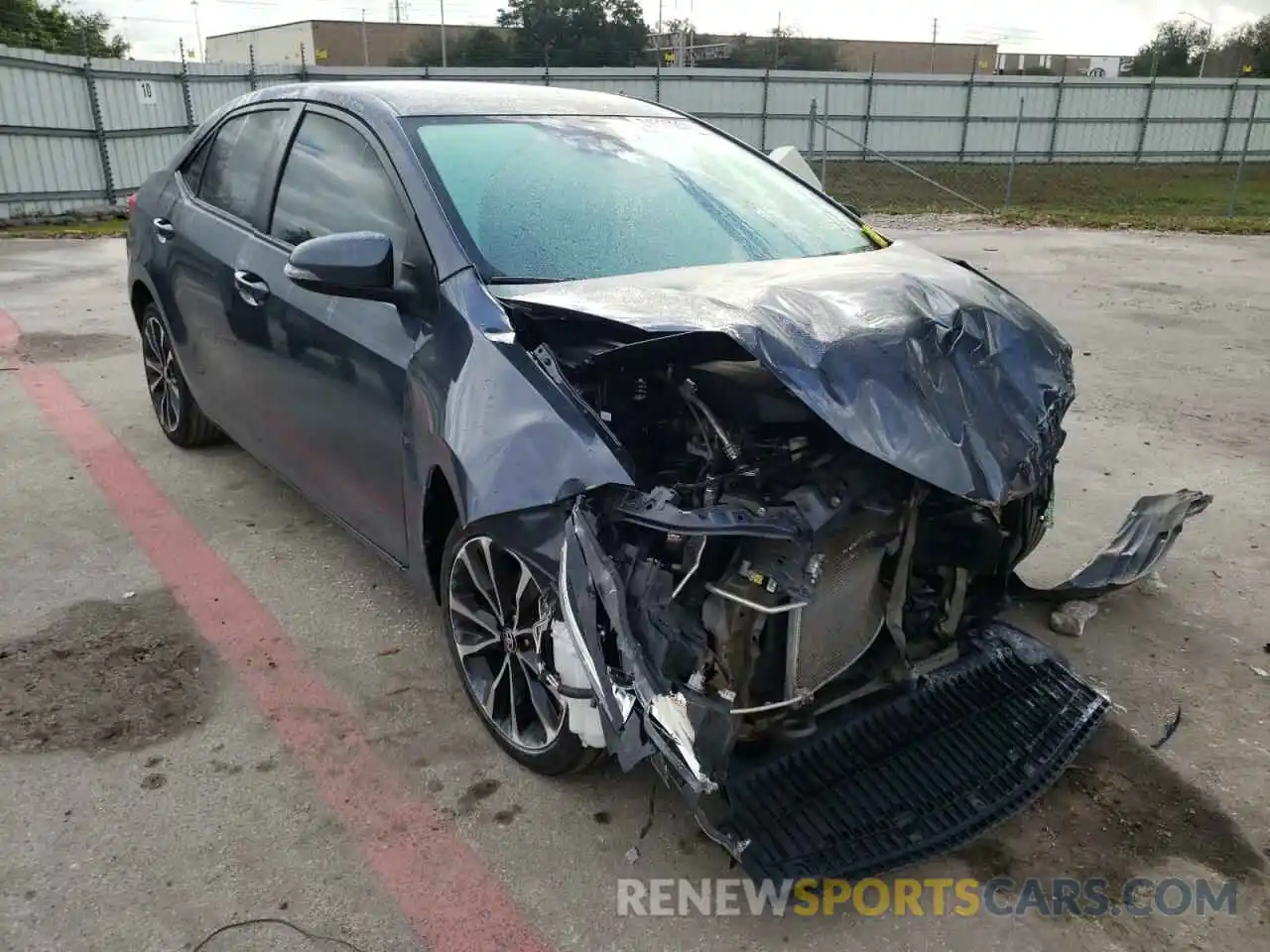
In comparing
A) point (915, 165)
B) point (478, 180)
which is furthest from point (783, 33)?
point (478, 180)

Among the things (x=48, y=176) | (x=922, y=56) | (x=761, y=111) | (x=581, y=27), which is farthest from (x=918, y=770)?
(x=922, y=56)

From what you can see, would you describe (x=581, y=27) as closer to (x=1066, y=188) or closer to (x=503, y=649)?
(x=1066, y=188)

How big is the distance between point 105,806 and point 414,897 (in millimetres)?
923

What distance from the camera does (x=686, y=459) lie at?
248cm

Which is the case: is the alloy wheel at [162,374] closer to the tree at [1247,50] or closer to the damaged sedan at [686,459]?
the damaged sedan at [686,459]

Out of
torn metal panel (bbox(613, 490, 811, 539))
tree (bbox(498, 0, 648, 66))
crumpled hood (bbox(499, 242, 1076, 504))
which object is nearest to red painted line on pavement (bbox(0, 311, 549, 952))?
torn metal panel (bbox(613, 490, 811, 539))

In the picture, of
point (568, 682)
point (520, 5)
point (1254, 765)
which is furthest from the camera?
point (520, 5)

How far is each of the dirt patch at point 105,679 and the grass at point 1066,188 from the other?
1656 centimetres

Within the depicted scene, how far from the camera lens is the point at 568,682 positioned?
239cm

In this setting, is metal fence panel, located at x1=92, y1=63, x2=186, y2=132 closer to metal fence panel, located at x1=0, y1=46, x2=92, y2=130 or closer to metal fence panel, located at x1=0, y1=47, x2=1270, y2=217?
metal fence panel, located at x1=0, y1=47, x2=1270, y2=217

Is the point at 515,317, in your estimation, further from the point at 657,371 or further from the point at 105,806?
the point at 105,806

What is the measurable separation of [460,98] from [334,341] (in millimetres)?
1010

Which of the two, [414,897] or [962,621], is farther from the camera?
[962,621]

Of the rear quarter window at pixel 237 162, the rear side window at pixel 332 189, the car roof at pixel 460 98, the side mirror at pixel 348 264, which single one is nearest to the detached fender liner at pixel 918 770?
the side mirror at pixel 348 264
